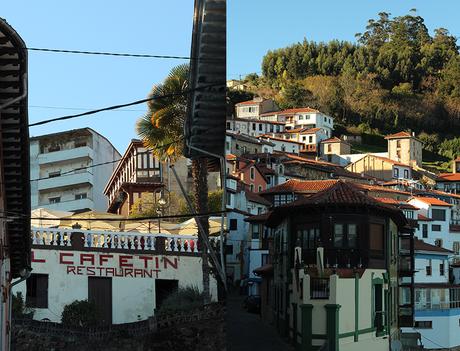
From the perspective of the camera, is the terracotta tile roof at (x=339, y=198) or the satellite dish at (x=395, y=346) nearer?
the terracotta tile roof at (x=339, y=198)

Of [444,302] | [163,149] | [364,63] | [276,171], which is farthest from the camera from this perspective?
[364,63]

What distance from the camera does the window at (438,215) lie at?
2899 inches

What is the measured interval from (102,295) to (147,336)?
2.04 meters

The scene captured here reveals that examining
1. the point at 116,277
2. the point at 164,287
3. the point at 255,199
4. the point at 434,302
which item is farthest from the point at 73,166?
the point at 434,302

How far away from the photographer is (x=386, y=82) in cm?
17600

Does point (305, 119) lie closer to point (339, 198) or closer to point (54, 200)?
point (54, 200)

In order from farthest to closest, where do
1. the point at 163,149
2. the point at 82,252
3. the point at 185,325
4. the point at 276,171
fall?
the point at 276,171
the point at 163,149
the point at 82,252
the point at 185,325

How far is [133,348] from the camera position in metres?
23.0

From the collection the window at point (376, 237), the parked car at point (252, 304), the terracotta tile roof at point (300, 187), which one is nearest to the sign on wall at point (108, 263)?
the window at point (376, 237)

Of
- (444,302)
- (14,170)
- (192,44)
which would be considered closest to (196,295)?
Result: (192,44)

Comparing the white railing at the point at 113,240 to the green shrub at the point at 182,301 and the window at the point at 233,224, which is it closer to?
the green shrub at the point at 182,301

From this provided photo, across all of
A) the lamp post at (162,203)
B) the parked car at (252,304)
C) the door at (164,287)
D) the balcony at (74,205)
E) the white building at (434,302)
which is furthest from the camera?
the white building at (434,302)

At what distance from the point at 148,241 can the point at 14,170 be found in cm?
917

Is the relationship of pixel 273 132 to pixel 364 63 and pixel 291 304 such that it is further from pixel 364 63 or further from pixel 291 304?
pixel 291 304
